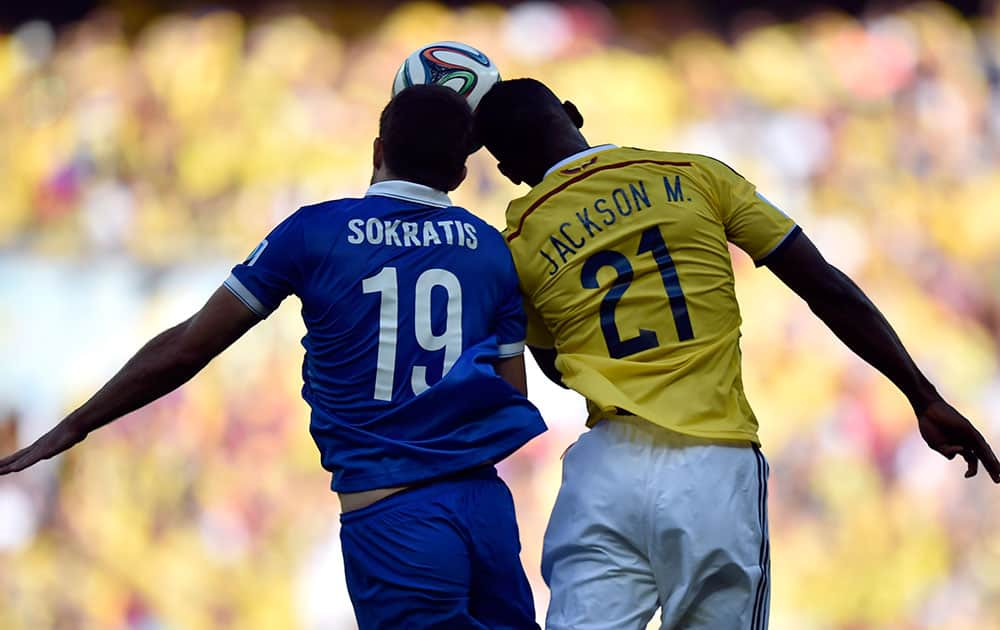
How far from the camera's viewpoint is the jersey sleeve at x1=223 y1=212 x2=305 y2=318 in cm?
247

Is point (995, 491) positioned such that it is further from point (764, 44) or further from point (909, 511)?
point (764, 44)

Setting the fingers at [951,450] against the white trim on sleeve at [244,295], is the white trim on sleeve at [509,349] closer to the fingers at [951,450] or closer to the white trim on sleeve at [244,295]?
the white trim on sleeve at [244,295]

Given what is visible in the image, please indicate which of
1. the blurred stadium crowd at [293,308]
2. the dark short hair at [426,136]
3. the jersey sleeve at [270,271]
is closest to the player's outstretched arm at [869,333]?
the dark short hair at [426,136]

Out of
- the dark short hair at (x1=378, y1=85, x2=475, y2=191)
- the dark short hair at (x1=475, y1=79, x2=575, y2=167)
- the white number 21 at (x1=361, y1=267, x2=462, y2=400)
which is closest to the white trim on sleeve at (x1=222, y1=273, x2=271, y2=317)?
the white number 21 at (x1=361, y1=267, x2=462, y2=400)

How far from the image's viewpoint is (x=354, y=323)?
Answer: 244 centimetres

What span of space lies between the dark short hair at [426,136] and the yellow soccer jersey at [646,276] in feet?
0.66

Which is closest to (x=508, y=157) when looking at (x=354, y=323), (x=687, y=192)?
(x=687, y=192)

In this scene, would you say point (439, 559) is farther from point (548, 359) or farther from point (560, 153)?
point (560, 153)

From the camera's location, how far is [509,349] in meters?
2.55

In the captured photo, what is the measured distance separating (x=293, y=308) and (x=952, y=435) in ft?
10.6

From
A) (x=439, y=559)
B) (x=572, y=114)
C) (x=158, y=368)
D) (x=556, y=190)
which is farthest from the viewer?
(x=572, y=114)

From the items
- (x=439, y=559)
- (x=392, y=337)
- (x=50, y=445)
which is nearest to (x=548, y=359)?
(x=392, y=337)

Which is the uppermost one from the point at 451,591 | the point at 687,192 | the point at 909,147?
the point at 909,147

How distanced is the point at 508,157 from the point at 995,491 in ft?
10.3
